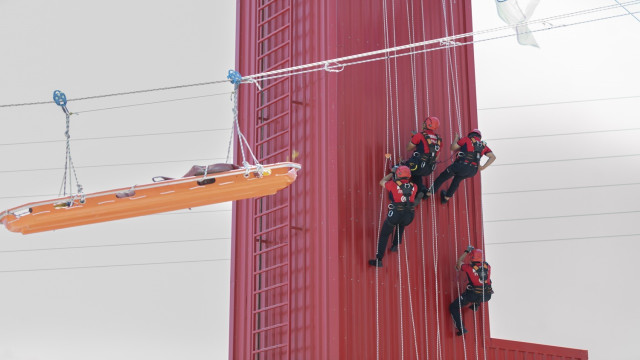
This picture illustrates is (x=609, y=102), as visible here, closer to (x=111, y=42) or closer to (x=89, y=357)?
(x=111, y=42)

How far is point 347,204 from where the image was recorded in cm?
1088

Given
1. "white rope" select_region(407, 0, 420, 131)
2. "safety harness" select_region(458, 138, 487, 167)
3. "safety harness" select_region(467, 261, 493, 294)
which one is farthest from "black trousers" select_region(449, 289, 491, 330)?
"white rope" select_region(407, 0, 420, 131)

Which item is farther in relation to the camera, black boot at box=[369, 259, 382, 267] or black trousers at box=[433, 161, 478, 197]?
black trousers at box=[433, 161, 478, 197]

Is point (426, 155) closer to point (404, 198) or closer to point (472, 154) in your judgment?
point (472, 154)

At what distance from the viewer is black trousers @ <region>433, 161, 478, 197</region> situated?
11.3 metres

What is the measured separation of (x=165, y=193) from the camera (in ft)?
26.6

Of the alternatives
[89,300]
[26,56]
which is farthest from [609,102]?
[26,56]

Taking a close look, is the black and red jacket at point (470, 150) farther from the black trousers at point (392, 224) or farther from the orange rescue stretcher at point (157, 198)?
the orange rescue stretcher at point (157, 198)

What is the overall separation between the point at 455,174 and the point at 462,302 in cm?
193

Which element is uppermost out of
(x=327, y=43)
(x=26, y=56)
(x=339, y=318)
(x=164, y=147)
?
(x=26, y=56)

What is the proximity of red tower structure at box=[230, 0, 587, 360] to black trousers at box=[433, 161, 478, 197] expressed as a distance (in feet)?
1.03

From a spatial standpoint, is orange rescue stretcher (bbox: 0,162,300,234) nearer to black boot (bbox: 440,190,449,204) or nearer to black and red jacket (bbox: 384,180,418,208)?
black and red jacket (bbox: 384,180,418,208)

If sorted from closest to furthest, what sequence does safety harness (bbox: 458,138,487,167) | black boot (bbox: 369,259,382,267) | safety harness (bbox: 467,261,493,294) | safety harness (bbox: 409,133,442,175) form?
black boot (bbox: 369,259,382,267) → safety harness (bbox: 409,133,442,175) → safety harness (bbox: 467,261,493,294) → safety harness (bbox: 458,138,487,167)

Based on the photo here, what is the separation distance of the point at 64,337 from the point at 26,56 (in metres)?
5.64
